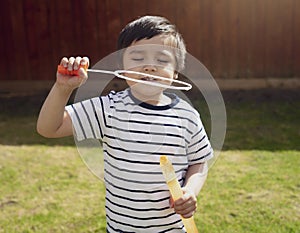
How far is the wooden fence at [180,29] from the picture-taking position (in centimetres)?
579

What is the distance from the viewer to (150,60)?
1.22 meters

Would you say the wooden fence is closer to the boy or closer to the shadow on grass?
the shadow on grass

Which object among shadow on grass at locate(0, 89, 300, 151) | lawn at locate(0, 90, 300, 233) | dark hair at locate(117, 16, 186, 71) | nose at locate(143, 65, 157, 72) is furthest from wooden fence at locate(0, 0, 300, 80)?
nose at locate(143, 65, 157, 72)

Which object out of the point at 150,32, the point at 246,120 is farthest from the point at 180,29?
the point at 150,32

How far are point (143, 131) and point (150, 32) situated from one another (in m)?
0.26

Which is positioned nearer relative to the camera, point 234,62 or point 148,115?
point 148,115

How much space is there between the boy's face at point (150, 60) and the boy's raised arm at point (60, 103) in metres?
0.15

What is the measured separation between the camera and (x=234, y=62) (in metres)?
5.86

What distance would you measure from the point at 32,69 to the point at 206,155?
5.02 metres

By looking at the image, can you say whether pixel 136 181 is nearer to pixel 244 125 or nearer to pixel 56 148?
pixel 56 148

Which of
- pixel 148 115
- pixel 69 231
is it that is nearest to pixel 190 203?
pixel 148 115

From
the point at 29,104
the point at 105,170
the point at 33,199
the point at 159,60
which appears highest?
the point at 159,60

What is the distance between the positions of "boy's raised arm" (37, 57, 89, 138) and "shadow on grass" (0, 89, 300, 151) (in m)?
2.70

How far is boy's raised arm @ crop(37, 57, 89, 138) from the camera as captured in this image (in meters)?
1.12
